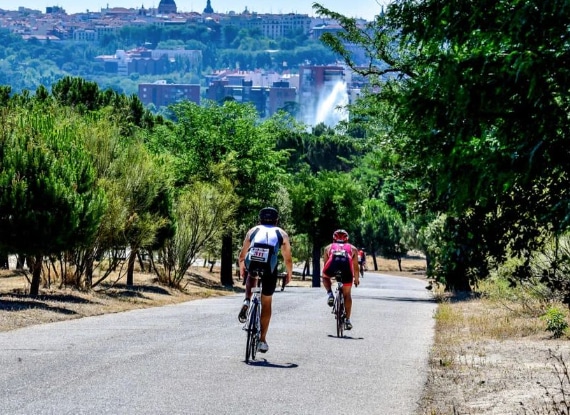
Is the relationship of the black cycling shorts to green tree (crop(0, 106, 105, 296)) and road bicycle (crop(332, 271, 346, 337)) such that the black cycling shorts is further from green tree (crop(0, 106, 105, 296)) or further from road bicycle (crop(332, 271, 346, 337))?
green tree (crop(0, 106, 105, 296))

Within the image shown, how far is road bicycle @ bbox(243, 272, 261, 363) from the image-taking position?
13688 mm

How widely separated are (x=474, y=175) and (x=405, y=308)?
21.3m

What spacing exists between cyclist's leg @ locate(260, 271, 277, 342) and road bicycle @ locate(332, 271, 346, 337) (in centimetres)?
441

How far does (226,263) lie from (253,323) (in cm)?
3813

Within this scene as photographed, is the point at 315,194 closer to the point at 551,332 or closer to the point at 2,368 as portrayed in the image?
the point at 551,332

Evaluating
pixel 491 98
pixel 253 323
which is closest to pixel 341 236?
pixel 253 323

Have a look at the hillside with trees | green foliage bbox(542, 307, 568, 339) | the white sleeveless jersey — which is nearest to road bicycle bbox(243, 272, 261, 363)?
the white sleeveless jersey

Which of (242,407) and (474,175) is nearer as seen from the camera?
(474,175)

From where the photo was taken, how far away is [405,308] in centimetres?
2989

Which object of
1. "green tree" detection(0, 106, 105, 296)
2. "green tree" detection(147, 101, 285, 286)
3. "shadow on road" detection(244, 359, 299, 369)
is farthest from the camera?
"green tree" detection(147, 101, 285, 286)

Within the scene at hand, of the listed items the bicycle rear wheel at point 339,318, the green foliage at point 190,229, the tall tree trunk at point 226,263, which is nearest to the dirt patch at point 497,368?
the bicycle rear wheel at point 339,318

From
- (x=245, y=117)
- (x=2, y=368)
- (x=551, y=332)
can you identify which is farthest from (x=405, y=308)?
(x=245, y=117)

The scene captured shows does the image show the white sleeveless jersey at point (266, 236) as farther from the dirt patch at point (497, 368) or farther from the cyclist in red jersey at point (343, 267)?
the cyclist in red jersey at point (343, 267)

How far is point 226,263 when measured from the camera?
5181 centimetres
